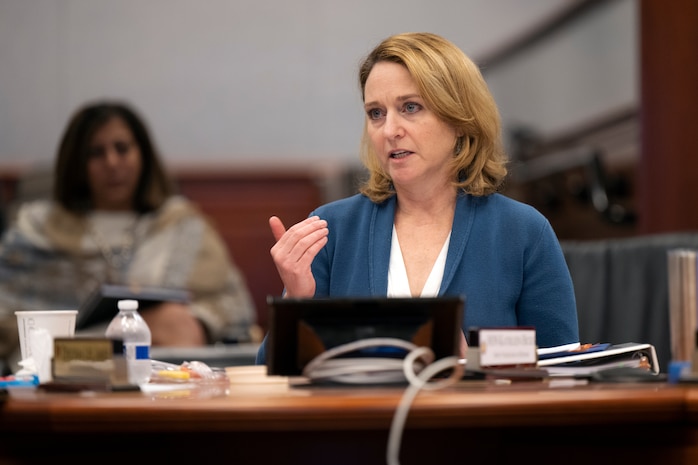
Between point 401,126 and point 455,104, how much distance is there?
11 cm

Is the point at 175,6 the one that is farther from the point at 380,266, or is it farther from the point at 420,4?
the point at 380,266

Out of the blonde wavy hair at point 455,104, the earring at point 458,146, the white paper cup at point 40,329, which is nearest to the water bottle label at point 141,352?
the white paper cup at point 40,329

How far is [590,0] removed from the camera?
4570 mm

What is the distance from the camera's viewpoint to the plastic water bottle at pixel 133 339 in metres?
1.40

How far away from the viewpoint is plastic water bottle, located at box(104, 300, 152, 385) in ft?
4.60

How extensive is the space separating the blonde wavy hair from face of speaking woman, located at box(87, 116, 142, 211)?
1.80m

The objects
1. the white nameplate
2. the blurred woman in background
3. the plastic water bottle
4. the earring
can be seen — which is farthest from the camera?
the blurred woman in background

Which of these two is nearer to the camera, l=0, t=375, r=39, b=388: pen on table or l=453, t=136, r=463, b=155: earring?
l=0, t=375, r=39, b=388: pen on table

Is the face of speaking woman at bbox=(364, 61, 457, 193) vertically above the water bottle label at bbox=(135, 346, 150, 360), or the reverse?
the face of speaking woman at bbox=(364, 61, 457, 193)

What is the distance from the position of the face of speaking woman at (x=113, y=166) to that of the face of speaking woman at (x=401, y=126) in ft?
6.34

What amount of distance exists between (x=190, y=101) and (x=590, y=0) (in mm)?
2712

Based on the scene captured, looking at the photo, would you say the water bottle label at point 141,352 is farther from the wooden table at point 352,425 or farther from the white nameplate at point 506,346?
the white nameplate at point 506,346

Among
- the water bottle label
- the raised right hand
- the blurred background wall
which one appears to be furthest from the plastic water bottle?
the blurred background wall

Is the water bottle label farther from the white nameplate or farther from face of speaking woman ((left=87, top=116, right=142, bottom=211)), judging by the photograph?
face of speaking woman ((left=87, top=116, right=142, bottom=211))
